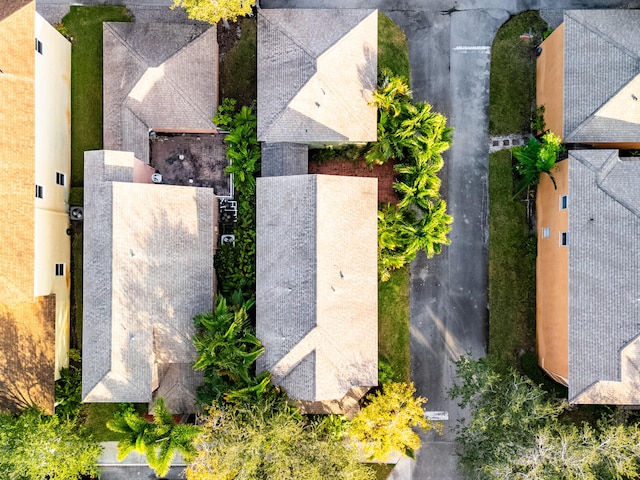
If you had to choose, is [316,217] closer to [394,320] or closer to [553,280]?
[394,320]

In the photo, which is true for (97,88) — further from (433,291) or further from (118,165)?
(433,291)

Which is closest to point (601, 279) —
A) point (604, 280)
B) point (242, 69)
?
point (604, 280)

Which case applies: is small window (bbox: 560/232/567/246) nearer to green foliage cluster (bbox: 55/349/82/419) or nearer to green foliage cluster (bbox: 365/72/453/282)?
green foliage cluster (bbox: 365/72/453/282)

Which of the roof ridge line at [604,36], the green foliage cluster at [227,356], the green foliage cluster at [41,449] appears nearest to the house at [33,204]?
the green foliage cluster at [41,449]

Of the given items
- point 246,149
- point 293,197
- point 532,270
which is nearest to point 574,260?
point 532,270

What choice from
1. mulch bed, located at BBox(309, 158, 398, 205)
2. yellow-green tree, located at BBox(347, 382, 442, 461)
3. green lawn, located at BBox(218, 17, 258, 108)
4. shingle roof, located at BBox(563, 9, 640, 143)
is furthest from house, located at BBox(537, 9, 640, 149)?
green lawn, located at BBox(218, 17, 258, 108)

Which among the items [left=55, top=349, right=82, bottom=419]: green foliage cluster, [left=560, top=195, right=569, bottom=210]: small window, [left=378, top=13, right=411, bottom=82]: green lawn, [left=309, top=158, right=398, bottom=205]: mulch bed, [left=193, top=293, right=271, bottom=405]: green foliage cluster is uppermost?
[left=378, top=13, right=411, bottom=82]: green lawn

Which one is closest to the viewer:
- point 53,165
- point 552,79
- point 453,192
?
point 552,79

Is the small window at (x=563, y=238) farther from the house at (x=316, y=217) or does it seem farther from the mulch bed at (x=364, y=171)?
the house at (x=316, y=217)
